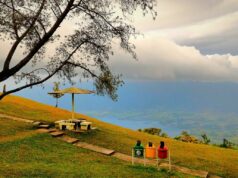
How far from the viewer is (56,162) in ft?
80.0

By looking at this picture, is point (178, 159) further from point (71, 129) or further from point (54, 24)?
point (54, 24)

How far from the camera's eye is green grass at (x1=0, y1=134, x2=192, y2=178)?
20984mm

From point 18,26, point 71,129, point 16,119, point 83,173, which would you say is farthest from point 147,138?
point 18,26

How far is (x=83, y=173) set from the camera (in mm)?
21031

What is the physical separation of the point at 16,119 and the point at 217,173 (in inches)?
836

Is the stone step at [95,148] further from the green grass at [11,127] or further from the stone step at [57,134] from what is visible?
the green grass at [11,127]

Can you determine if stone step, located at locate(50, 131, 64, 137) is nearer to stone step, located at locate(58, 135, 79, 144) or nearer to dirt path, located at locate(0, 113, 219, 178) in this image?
dirt path, located at locate(0, 113, 219, 178)

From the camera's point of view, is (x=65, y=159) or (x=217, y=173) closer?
(x=65, y=159)

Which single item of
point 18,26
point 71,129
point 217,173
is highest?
point 18,26

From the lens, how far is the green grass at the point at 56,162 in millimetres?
20984

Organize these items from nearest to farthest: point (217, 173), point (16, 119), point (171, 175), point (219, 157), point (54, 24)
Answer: point (54, 24)
point (171, 175)
point (217, 173)
point (219, 157)
point (16, 119)

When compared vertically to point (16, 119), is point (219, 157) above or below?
below

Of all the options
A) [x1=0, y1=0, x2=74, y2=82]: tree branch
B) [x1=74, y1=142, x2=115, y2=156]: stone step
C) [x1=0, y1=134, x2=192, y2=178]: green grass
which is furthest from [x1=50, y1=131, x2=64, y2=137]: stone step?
[x1=0, y1=0, x2=74, y2=82]: tree branch

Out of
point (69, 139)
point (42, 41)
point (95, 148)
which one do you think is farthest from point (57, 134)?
point (42, 41)
